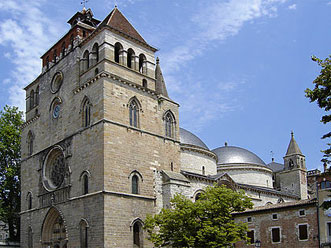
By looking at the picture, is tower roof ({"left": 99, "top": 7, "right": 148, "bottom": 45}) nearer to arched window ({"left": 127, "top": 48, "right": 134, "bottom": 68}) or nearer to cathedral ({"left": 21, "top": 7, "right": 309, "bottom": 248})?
cathedral ({"left": 21, "top": 7, "right": 309, "bottom": 248})

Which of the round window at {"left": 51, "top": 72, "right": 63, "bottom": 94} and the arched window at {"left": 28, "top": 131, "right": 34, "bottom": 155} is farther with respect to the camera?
the arched window at {"left": 28, "top": 131, "right": 34, "bottom": 155}

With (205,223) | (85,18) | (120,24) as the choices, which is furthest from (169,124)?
(85,18)

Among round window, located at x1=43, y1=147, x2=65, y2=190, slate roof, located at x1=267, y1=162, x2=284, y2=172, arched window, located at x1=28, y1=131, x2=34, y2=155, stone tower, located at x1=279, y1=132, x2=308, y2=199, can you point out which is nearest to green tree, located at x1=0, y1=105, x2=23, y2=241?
arched window, located at x1=28, y1=131, x2=34, y2=155

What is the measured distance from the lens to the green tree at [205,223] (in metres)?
25.3

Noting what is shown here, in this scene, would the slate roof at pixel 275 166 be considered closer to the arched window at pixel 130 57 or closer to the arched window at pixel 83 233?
the arched window at pixel 130 57

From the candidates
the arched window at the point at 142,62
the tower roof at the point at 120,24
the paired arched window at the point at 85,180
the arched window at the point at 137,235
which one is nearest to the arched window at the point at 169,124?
the arched window at the point at 142,62

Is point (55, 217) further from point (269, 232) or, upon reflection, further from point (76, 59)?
point (269, 232)

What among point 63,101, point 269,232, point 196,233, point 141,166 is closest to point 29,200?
point 63,101

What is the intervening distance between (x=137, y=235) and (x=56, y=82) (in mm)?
15685

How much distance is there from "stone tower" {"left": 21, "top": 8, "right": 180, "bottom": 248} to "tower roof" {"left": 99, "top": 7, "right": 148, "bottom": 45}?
12cm

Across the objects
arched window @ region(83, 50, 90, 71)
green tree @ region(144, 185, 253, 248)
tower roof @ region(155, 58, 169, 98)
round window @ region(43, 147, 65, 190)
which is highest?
arched window @ region(83, 50, 90, 71)

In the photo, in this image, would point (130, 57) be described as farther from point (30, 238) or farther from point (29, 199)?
point (30, 238)

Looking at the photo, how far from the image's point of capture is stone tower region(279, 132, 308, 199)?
52.0 m

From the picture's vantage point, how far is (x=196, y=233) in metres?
26.1
